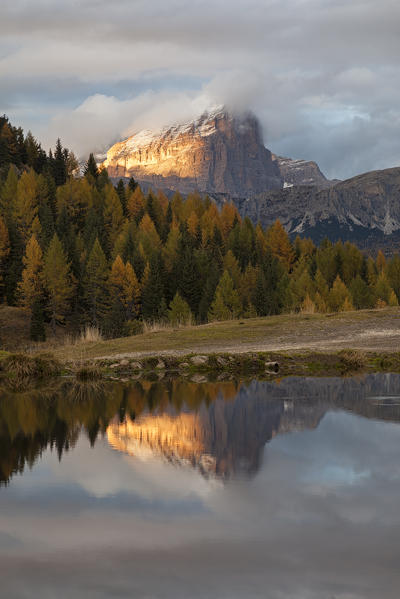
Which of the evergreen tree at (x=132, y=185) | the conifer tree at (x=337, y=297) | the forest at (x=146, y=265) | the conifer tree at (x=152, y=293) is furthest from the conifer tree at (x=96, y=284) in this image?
the evergreen tree at (x=132, y=185)

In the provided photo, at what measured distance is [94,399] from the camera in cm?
2019

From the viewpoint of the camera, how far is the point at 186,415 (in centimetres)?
1666

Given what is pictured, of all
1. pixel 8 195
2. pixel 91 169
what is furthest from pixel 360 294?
pixel 91 169

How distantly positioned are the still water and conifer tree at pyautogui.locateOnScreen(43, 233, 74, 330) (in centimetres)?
6568

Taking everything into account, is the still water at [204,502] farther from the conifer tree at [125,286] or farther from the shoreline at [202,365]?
the conifer tree at [125,286]

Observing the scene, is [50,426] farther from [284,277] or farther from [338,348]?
[284,277]

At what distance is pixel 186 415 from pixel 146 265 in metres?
69.0

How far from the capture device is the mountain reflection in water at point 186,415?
12602 mm

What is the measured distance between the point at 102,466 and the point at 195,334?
2442 cm

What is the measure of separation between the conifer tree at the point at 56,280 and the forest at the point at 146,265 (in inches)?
4.9

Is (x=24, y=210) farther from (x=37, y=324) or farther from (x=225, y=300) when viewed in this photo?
(x=225, y=300)

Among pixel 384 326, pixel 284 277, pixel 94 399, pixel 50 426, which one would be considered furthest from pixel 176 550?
pixel 284 277

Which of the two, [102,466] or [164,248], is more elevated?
[164,248]

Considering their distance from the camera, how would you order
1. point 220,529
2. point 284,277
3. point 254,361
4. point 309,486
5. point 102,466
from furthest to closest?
point 284,277 → point 254,361 → point 102,466 → point 309,486 → point 220,529
